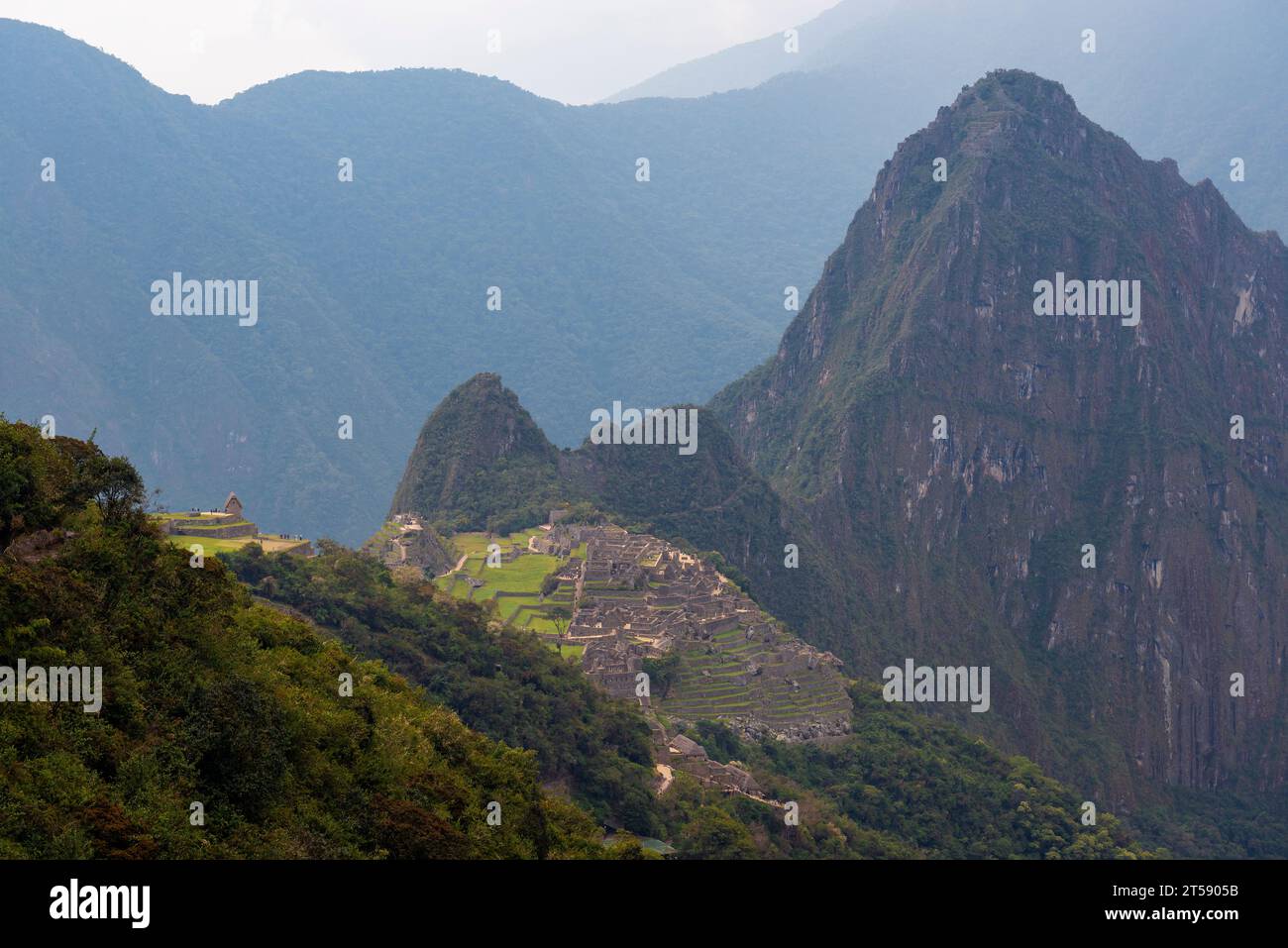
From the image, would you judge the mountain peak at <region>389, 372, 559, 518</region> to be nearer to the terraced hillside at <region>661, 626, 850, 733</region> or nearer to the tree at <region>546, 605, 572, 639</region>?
the tree at <region>546, 605, 572, 639</region>

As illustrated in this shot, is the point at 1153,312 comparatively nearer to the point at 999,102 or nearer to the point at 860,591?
the point at 999,102

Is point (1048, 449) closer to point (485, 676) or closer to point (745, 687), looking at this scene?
point (745, 687)

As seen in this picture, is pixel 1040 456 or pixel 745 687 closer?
pixel 745 687

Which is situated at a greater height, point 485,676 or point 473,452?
point 473,452

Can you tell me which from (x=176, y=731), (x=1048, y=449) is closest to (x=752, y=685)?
(x=176, y=731)

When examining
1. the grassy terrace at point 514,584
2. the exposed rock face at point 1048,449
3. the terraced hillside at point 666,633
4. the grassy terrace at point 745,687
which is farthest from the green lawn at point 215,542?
the exposed rock face at point 1048,449

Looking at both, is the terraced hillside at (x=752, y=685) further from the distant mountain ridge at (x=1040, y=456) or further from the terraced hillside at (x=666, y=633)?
the distant mountain ridge at (x=1040, y=456)
